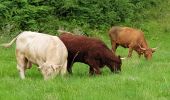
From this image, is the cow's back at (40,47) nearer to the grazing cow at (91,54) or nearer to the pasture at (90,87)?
the pasture at (90,87)

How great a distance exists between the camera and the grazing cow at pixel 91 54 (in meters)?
14.8

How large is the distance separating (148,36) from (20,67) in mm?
20830

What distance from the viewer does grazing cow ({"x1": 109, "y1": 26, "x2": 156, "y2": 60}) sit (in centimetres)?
2230

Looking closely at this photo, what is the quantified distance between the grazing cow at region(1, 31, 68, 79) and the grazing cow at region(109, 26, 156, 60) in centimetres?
886

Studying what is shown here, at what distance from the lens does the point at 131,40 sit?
76.2ft

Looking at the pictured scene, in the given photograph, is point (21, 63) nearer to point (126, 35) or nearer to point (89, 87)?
point (89, 87)

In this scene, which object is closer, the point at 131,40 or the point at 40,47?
the point at 40,47

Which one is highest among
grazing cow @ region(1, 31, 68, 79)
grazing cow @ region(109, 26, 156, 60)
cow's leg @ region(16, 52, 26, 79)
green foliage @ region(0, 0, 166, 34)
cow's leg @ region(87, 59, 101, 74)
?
grazing cow @ region(1, 31, 68, 79)

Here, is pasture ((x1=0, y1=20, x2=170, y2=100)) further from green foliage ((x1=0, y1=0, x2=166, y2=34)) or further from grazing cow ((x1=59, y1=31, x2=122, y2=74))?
green foliage ((x1=0, y1=0, x2=166, y2=34))

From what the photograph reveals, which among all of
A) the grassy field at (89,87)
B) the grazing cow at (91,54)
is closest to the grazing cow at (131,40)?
the grassy field at (89,87)

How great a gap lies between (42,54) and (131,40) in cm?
1043

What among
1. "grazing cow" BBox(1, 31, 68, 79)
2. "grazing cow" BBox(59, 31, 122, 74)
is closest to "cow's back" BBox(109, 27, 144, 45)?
"grazing cow" BBox(59, 31, 122, 74)

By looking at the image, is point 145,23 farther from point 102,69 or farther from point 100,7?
point 102,69

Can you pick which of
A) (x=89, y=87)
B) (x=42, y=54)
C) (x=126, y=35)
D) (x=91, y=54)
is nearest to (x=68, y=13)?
(x=126, y=35)
